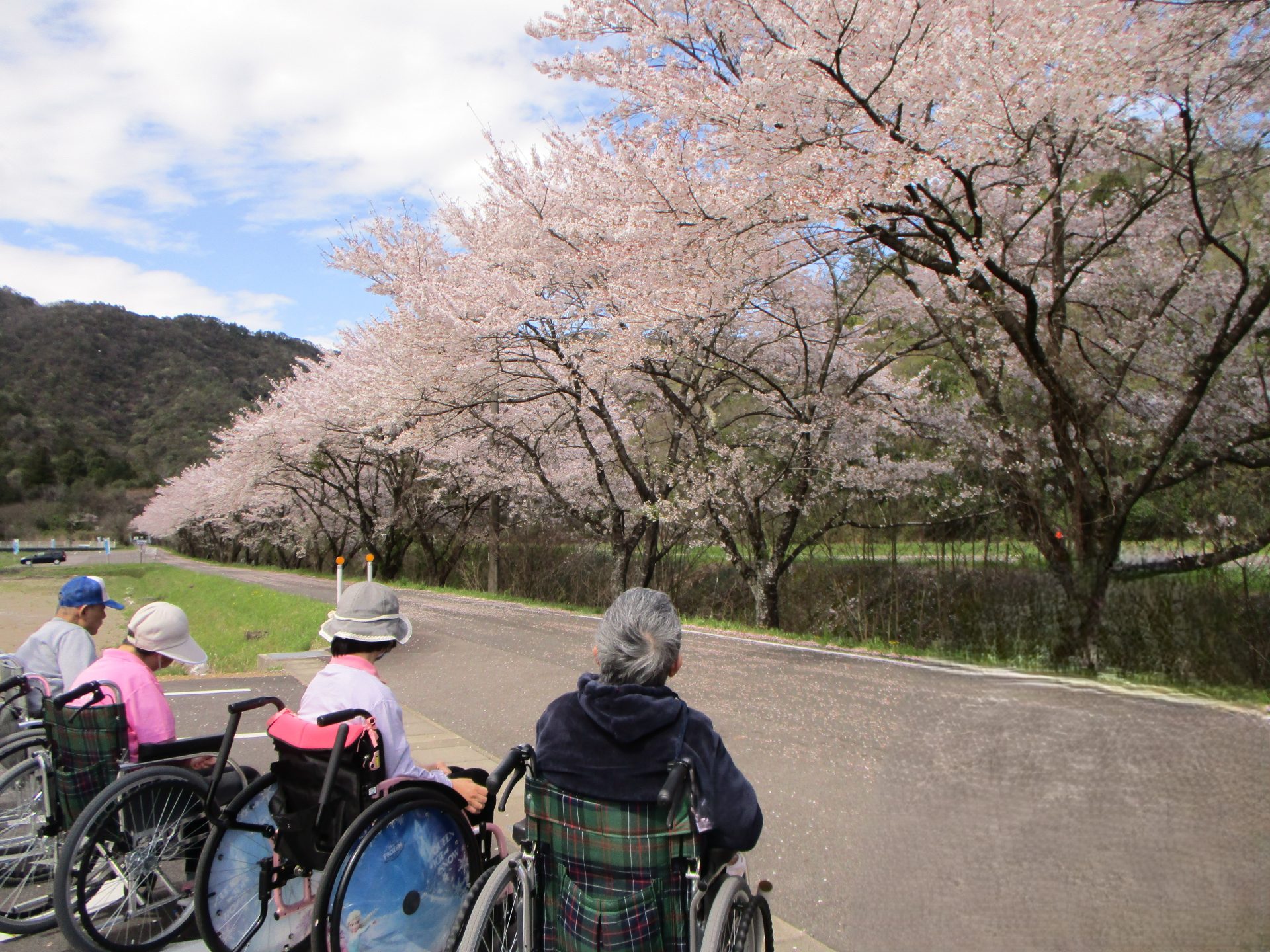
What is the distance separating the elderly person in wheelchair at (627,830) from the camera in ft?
7.90

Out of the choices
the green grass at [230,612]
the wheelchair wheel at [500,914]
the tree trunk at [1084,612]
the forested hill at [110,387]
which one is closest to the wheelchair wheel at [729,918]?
the wheelchair wheel at [500,914]

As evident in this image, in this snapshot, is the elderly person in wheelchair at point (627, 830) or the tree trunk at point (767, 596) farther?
the tree trunk at point (767, 596)

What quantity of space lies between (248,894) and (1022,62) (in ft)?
29.1

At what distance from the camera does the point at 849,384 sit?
1528 cm

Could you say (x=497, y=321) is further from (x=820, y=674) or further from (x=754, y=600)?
(x=820, y=674)

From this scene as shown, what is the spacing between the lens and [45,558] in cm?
6738

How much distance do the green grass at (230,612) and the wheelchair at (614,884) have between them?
8.73m

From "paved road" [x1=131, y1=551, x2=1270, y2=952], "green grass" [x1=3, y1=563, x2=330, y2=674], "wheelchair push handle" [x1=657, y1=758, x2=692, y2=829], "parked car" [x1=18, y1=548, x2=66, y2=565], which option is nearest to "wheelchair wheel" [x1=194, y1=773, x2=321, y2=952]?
"wheelchair push handle" [x1=657, y1=758, x2=692, y2=829]

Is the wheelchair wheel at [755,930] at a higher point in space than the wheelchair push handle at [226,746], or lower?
lower

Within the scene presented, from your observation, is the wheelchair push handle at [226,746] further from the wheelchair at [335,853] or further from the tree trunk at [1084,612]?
the tree trunk at [1084,612]

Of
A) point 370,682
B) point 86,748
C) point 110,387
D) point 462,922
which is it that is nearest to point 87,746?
point 86,748

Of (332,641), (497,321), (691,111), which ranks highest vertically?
(691,111)

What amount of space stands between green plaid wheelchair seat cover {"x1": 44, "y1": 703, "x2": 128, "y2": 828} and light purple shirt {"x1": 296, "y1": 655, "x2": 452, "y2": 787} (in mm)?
930

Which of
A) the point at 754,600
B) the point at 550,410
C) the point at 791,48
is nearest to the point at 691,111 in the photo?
the point at 791,48
